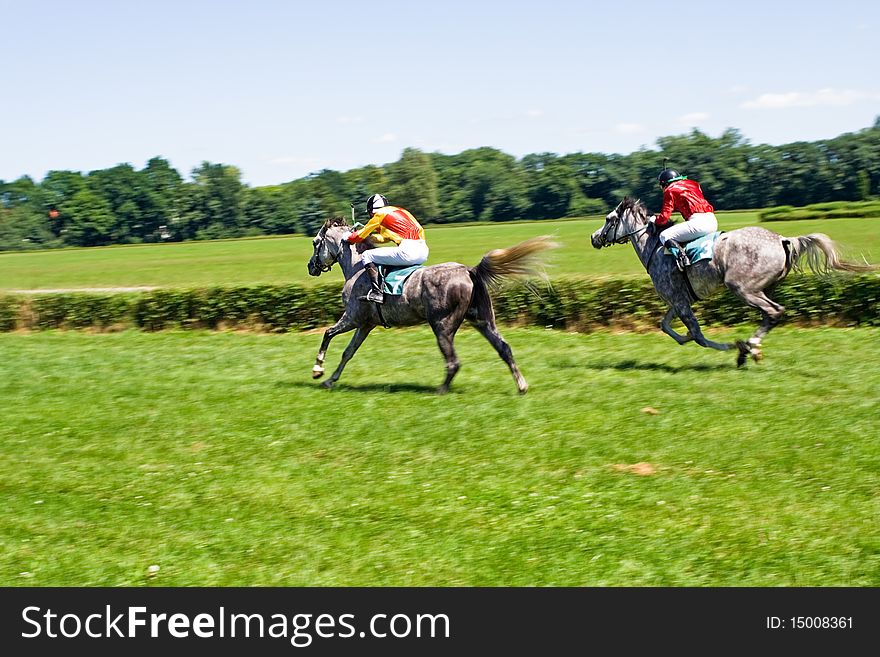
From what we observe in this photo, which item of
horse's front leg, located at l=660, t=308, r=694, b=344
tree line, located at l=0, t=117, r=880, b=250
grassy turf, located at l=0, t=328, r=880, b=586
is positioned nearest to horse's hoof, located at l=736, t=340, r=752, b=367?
grassy turf, located at l=0, t=328, r=880, b=586

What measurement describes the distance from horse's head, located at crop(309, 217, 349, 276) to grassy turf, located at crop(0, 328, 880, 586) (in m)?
1.72

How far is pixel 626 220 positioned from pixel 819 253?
2686 millimetres

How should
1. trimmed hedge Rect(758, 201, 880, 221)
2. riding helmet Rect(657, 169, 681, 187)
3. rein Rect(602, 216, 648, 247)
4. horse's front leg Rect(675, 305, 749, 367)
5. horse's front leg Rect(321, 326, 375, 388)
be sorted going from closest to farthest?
horse's front leg Rect(321, 326, 375, 388) → horse's front leg Rect(675, 305, 749, 367) → riding helmet Rect(657, 169, 681, 187) → rein Rect(602, 216, 648, 247) → trimmed hedge Rect(758, 201, 880, 221)

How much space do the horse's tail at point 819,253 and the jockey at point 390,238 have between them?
195 inches

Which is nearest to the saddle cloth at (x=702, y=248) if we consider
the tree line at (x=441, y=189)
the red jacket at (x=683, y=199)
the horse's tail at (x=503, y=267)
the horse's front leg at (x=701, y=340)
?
the red jacket at (x=683, y=199)

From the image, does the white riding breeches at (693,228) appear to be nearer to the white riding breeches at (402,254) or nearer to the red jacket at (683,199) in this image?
the red jacket at (683,199)

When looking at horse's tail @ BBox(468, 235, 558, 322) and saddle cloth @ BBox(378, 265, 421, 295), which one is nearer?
horse's tail @ BBox(468, 235, 558, 322)

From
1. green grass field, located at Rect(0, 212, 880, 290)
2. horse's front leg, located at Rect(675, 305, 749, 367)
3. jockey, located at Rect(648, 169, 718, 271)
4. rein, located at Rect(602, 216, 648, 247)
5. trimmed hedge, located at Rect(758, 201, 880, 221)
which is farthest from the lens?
trimmed hedge, located at Rect(758, 201, 880, 221)

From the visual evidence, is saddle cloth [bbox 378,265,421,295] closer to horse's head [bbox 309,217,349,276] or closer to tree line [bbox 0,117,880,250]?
horse's head [bbox 309,217,349,276]

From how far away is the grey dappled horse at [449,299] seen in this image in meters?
11.4

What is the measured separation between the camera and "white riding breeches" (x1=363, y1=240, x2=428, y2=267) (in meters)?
11.9

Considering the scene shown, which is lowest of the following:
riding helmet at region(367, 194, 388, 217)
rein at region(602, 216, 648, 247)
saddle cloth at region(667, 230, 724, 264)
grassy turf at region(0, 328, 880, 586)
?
grassy turf at region(0, 328, 880, 586)

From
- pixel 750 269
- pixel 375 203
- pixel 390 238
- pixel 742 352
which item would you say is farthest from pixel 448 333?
pixel 750 269
